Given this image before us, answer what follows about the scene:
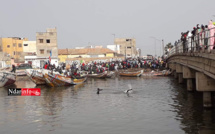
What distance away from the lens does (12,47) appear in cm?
8675

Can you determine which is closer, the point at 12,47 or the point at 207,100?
the point at 207,100

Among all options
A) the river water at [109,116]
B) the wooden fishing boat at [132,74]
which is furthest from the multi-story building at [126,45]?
the river water at [109,116]

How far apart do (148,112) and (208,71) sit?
17.6 ft

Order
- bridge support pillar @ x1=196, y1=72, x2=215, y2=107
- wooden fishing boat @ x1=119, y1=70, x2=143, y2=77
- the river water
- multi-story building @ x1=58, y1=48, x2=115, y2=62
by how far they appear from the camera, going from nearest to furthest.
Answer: the river water, bridge support pillar @ x1=196, y1=72, x2=215, y2=107, wooden fishing boat @ x1=119, y1=70, x2=143, y2=77, multi-story building @ x1=58, y1=48, x2=115, y2=62

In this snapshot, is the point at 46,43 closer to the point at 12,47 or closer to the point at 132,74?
the point at 12,47

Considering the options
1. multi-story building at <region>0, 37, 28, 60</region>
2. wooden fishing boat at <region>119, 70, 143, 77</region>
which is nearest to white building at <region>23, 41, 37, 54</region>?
multi-story building at <region>0, 37, 28, 60</region>

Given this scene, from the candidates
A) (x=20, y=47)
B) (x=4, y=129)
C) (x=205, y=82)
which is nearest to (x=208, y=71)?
(x=205, y=82)

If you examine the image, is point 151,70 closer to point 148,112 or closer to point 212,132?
point 148,112

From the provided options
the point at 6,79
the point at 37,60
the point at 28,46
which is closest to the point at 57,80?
the point at 6,79

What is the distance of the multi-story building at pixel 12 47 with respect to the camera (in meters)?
85.0

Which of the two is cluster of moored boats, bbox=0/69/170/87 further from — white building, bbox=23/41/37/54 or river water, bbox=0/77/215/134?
white building, bbox=23/41/37/54

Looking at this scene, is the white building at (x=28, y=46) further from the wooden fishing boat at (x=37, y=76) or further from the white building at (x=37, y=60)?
the wooden fishing boat at (x=37, y=76)

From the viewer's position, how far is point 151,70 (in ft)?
205

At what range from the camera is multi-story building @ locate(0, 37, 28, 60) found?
85019 mm
